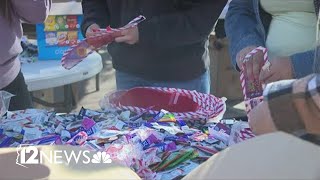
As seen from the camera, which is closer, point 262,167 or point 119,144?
point 262,167

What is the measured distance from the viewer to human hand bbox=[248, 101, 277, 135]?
27.8 inches

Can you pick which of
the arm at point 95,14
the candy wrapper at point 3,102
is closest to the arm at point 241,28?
the arm at point 95,14

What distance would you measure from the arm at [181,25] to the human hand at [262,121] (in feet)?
2.84

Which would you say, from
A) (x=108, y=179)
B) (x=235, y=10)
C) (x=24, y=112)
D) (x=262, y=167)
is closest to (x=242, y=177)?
(x=262, y=167)

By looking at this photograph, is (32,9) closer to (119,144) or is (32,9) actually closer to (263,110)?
(119,144)

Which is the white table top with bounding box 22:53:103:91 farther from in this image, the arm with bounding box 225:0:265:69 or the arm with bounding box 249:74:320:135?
the arm with bounding box 249:74:320:135

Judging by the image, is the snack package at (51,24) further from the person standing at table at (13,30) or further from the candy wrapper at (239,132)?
the candy wrapper at (239,132)

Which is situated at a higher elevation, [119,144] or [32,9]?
[32,9]

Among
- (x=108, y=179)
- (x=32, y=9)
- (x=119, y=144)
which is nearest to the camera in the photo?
(x=108, y=179)

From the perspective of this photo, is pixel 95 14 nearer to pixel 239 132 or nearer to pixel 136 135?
pixel 136 135

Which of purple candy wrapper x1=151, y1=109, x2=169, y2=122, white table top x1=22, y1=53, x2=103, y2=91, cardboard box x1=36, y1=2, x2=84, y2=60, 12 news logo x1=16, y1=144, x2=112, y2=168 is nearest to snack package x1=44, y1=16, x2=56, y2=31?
cardboard box x1=36, y1=2, x2=84, y2=60

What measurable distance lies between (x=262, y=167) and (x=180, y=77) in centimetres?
103

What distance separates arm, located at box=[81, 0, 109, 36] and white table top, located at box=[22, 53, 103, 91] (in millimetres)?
809

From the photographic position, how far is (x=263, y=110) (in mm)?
716
